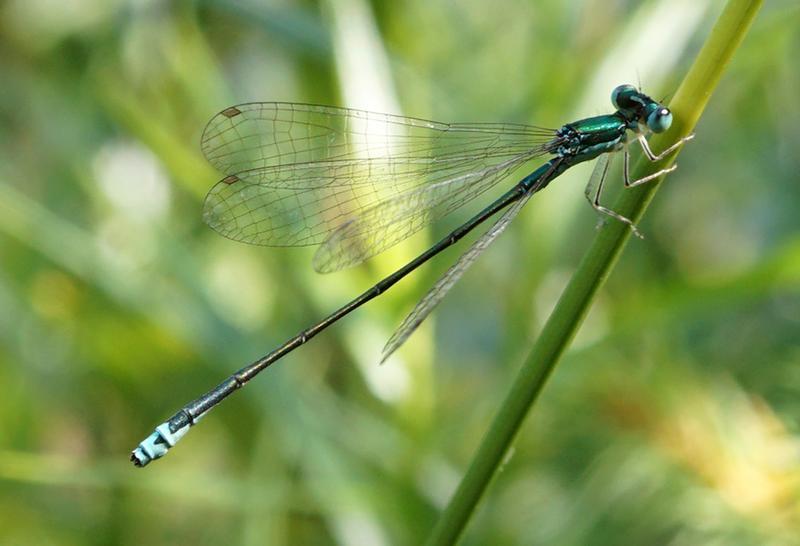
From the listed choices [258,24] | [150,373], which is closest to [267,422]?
[150,373]

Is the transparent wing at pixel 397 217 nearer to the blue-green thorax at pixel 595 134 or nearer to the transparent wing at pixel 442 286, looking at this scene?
the blue-green thorax at pixel 595 134

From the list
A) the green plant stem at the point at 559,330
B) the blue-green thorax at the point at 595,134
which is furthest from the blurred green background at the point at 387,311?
the green plant stem at the point at 559,330

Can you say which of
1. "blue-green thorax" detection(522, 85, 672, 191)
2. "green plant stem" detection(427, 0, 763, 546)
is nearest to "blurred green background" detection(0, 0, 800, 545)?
"blue-green thorax" detection(522, 85, 672, 191)

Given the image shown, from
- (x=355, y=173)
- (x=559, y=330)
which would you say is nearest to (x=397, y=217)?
(x=355, y=173)

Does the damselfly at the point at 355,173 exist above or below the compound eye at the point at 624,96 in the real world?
above

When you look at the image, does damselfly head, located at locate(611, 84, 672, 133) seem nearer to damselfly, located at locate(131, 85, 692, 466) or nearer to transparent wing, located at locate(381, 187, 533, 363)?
damselfly, located at locate(131, 85, 692, 466)

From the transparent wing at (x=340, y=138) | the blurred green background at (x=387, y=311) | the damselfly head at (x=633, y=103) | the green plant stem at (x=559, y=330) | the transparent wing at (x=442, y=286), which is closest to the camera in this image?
the green plant stem at (x=559, y=330)
